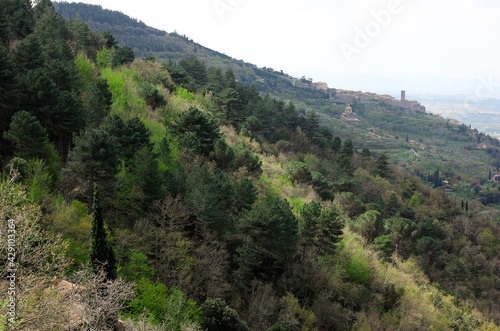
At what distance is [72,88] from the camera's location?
32625mm

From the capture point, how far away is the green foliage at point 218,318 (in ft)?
59.4

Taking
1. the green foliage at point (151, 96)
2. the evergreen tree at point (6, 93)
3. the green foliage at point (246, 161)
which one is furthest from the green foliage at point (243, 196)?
the green foliage at point (151, 96)

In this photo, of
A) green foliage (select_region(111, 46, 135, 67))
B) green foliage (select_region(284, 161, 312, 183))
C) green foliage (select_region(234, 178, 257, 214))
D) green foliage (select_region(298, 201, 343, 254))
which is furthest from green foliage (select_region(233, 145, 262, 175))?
green foliage (select_region(111, 46, 135, 67))

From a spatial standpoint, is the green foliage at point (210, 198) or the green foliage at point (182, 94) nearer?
the green foliage at point (210, 198)

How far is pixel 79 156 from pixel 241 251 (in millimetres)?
13373

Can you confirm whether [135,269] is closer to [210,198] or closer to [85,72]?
[210,198]

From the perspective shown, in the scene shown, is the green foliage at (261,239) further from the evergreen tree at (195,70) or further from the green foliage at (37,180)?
the evergreen tree at (195,70)

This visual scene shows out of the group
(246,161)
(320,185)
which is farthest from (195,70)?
(246,161)

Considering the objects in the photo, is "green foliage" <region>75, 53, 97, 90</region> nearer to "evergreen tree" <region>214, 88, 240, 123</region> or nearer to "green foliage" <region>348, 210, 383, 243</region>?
"evergreen tree" <region>214, 88, 240, 123</region>

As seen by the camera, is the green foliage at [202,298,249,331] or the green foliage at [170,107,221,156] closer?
the green foliage at [202,298,249,331]

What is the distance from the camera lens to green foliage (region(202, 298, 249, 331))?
18109 mm

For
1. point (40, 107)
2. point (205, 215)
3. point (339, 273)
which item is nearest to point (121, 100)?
point (40, 107)

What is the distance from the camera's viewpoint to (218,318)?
719 inches

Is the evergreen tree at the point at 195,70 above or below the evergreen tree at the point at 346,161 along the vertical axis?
above
